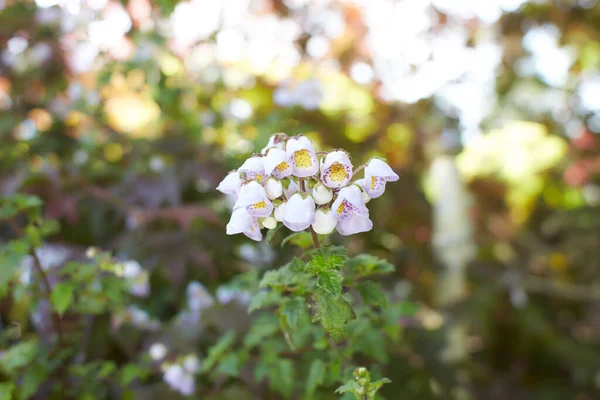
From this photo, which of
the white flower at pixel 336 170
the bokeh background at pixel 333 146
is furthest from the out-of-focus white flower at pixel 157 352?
the white flower at pixel 336 170

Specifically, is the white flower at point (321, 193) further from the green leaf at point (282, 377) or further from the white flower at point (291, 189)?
the green leaf at point (282, 377)

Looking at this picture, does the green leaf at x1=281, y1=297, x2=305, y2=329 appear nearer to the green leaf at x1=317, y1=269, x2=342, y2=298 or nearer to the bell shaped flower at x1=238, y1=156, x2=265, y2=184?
the green leaf at x1=317, y1=269, x2=342, y2=298

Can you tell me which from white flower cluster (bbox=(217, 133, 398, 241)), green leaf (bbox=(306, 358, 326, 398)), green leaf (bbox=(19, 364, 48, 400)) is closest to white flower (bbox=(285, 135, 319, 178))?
white flower cluster (bbox=(217, 133, 398, 241))

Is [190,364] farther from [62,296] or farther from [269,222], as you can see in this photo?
[269,222]

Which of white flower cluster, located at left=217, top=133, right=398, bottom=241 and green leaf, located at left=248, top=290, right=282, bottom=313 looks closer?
white flower cluster, located at left=217, top=133, right=398, bottom=241

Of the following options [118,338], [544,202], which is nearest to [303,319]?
[118,338]
